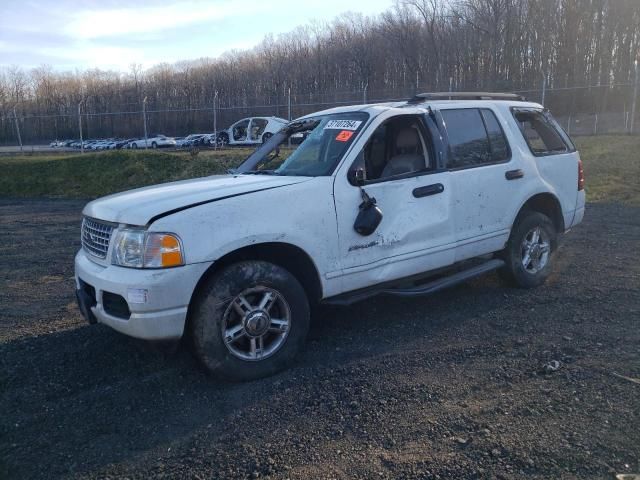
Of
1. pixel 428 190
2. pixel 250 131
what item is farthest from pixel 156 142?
pixel 428 190

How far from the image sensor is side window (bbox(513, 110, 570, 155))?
5.93 m

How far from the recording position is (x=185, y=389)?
3785mm

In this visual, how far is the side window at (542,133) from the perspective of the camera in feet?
19.5

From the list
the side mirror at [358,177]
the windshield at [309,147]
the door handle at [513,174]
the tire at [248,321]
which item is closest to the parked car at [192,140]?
the windshield at [309,147]

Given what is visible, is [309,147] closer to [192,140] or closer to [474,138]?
[474,138]

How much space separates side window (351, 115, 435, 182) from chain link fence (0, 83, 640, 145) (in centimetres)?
1324

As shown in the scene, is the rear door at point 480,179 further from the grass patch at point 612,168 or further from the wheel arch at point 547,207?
the grass patch at point 612,168

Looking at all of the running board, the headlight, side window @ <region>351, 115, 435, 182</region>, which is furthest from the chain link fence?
the headlight

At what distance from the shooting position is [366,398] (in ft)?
11.6

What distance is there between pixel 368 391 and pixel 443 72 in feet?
118

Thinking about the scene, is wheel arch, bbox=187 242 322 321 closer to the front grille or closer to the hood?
the hood

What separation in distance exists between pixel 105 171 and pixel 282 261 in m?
16.8

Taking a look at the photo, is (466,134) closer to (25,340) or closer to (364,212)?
(364,212)

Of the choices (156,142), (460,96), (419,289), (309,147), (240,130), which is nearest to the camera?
(419,289)
